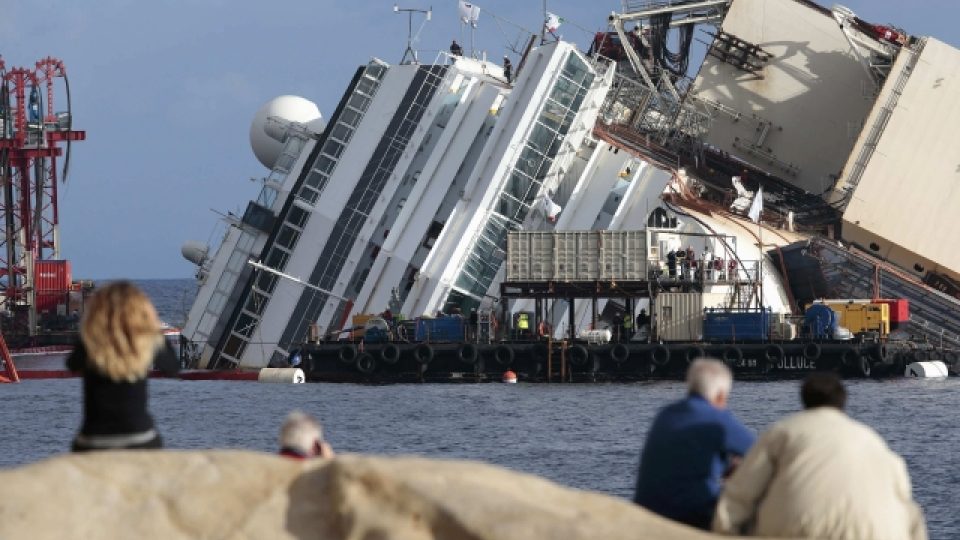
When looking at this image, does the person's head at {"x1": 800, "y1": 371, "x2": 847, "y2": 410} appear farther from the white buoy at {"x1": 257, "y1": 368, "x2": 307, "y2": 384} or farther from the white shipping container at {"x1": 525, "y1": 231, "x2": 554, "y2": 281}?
the white buoy at {"x1": 257, "y1": 368, "x2": 307, "y2": 384}

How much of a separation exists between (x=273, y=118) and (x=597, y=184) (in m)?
14.9

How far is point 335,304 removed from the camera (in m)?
66.5

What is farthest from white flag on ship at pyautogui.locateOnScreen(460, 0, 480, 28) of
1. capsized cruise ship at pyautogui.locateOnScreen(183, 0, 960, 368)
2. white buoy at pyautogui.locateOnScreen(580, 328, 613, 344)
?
white buoy at pyautogui.locateOnScreen(580, 328, 613, 344)

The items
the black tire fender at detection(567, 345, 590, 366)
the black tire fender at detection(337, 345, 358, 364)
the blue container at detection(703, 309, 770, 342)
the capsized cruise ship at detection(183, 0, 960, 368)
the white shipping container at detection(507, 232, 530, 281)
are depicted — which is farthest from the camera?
the capsized cruise ship at detection(183, 0, 960, 368)

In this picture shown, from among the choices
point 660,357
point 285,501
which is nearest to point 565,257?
point 660,357

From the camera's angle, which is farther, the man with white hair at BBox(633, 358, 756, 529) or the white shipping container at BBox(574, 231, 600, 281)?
the white shipping container at BBox(574, 231, 600, 281)

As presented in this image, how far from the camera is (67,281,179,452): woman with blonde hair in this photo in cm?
1154

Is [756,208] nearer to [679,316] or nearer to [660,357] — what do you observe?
[679,316]

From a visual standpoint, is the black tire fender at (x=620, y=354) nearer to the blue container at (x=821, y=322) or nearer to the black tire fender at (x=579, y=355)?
the black tire fender at (x=579, y=355)

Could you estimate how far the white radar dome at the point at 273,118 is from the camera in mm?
75312

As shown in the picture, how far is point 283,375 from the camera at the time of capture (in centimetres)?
6119

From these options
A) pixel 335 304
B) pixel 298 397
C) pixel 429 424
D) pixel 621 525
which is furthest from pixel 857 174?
pixel 621 525

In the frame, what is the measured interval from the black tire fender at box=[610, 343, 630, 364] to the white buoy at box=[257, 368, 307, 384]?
9.68 metres

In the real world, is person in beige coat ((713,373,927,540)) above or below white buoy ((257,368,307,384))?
above
